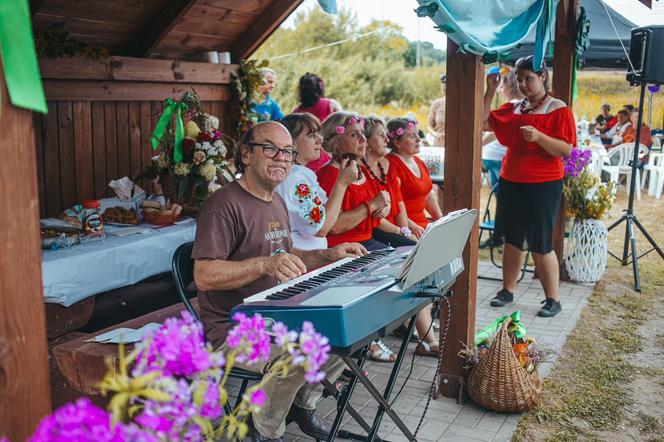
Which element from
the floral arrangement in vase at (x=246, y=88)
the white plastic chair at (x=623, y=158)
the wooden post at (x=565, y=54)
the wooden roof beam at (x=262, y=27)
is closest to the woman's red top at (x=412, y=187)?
the wooden post at (x=565, y=54)

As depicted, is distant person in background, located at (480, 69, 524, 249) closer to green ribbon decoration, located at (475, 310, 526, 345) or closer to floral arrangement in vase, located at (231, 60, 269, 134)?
green ribbon decoration, located at (475, 310, 526, 345)

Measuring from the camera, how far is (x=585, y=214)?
19.1 feet

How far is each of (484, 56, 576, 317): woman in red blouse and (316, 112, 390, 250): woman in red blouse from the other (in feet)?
3.83

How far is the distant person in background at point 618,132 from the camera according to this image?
12.7 m

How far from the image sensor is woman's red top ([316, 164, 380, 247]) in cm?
380

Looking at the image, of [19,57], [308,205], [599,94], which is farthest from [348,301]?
[599,94]

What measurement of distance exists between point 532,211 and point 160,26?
3.11 meters

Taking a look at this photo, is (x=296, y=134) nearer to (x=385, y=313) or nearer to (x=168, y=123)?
(x=168, y=123)

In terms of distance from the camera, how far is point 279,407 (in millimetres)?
2562

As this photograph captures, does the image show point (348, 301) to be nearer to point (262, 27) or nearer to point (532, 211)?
point (532, 211)

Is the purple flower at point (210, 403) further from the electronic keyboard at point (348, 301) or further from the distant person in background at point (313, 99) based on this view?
the distant person in background at point (313, 99)

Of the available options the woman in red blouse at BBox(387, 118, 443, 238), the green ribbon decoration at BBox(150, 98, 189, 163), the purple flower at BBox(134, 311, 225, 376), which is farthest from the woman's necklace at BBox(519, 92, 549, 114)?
the purple flower at BBox(134, 311, 225, 376)

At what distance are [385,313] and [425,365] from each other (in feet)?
6.54

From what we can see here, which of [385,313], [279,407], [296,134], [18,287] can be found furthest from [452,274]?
[18,287]
